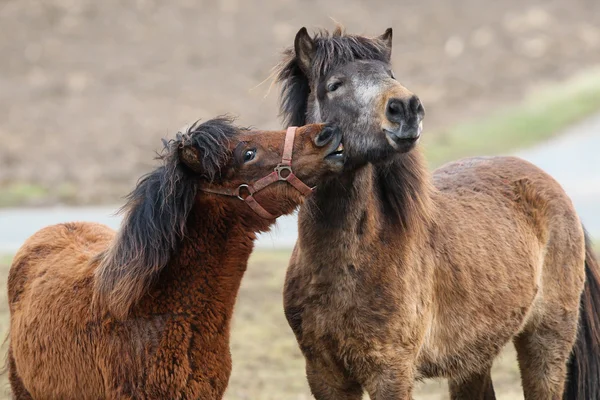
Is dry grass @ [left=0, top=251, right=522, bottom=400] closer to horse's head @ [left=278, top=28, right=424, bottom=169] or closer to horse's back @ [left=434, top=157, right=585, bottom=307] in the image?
horse's back @ [left=434, top=157, right=585, bottom=307]

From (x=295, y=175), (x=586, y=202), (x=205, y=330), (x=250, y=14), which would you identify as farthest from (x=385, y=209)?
(x=250, y=14)

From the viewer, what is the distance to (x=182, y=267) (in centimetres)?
490

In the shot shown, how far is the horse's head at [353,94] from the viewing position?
4.98 m

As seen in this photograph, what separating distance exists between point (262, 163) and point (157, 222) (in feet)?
1.96

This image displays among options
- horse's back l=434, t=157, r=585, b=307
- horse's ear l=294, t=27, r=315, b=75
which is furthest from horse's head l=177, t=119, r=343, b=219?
horse's back l=434, t=157, r=585, b=307

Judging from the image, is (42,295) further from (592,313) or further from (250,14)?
(250,14)

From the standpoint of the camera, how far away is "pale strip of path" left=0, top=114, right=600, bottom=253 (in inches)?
524

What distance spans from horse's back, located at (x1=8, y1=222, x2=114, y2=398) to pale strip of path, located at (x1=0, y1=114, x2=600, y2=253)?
16.5 feet

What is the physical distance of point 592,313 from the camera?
6707 millimetres

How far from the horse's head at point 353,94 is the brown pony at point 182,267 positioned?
263mm

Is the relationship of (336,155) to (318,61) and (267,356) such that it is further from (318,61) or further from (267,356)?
(267,356)

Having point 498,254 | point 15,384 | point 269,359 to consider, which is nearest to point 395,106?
point 498,254

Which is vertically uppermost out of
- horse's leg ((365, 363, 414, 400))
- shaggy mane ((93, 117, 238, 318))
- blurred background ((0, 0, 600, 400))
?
blurred background ((0, 0, 600, 400))

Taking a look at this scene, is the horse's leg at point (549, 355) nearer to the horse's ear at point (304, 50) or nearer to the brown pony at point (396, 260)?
the brown pony at point (396, 260)
